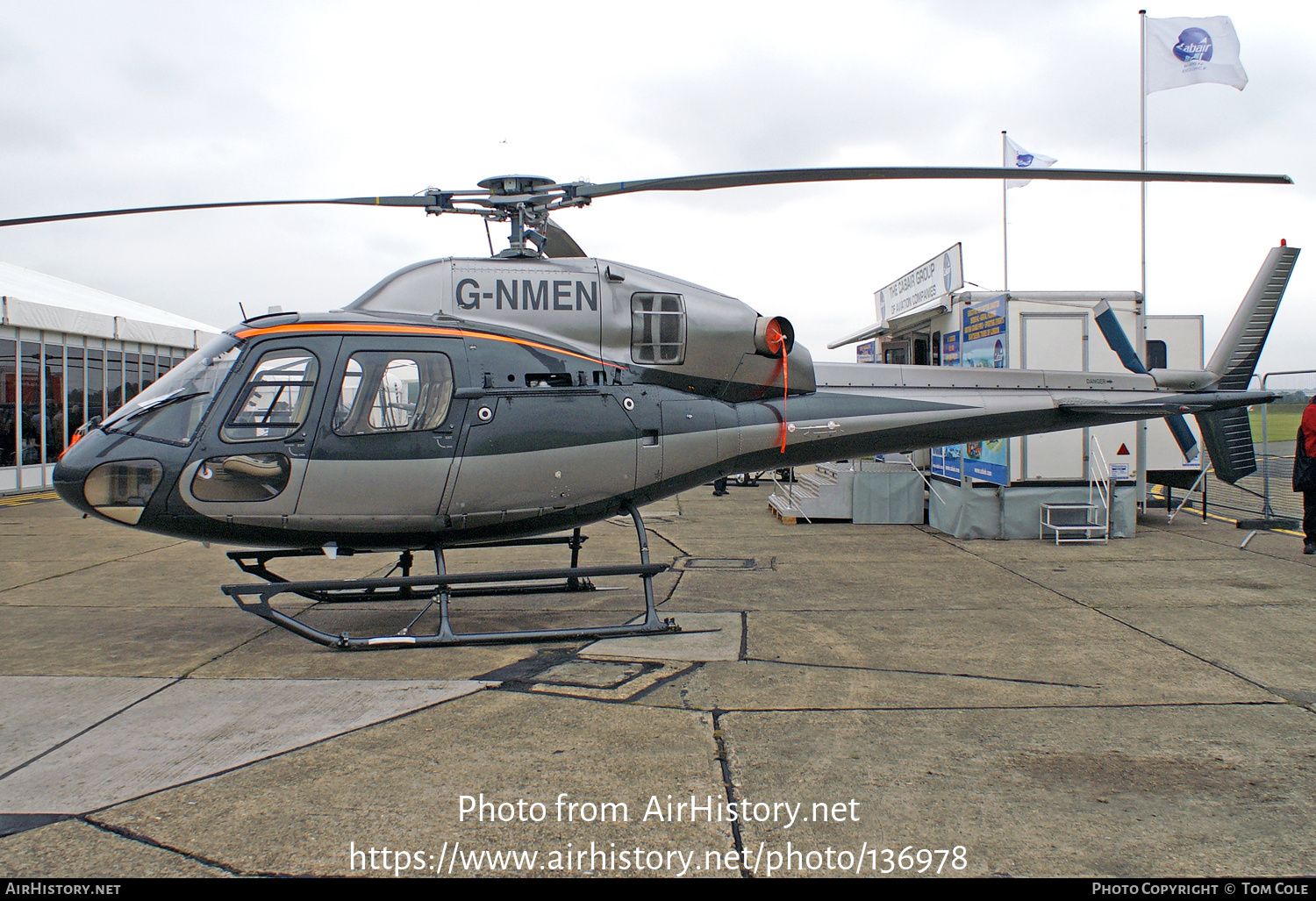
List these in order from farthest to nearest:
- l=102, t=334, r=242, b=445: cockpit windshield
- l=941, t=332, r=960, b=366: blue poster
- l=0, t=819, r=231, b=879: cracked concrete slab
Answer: l=941, t=332, r=960, b=366: blue poster → l=102, t=334, r=242, b=445: cockpit windshield → l=0, t=819, r=231, b=879: cracked concrete slab

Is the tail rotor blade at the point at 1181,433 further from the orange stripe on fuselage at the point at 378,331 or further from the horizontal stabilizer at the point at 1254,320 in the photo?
the orange stripe on fuselage at the point at 378,331

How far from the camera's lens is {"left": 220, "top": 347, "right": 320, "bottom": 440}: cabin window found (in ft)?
17.9

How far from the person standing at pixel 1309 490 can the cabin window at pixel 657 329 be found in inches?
303

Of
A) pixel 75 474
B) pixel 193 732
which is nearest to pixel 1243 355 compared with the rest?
pixel 193 732

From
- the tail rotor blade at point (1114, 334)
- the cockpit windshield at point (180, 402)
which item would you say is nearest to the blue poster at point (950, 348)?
the tail rotor blade at point (1114, 334)

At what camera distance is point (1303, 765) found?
12.4 ft

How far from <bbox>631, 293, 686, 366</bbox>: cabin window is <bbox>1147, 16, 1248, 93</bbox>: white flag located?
1174 cm

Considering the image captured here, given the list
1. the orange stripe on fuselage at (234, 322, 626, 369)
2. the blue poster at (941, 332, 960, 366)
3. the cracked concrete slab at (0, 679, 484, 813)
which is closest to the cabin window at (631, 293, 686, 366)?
the orange stripe on fuselage at (234, 322, 626, 369)

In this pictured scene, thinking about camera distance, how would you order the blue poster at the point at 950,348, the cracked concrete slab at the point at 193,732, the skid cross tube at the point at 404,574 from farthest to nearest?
the blue poster at the point at 950,348 → the skid cross tube at the point at 404,574 → the cracked concrete slab at the point at 193,732

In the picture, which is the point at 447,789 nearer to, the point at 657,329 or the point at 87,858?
the point at 87,858

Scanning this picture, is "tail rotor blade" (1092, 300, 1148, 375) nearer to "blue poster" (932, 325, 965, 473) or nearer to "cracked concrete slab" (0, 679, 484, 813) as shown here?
"blue poster" (932, 325, 965, 473)

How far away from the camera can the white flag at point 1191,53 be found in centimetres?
1317

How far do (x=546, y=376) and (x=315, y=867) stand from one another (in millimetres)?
3811
